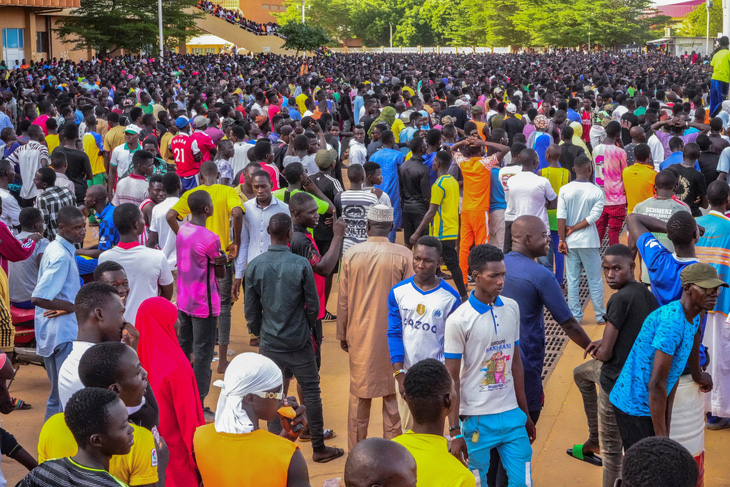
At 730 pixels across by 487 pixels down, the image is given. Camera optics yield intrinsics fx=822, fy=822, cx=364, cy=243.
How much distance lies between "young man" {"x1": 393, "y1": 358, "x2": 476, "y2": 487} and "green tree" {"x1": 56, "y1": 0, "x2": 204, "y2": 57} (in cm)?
4554

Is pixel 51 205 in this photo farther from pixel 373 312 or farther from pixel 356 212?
pixel 373 312

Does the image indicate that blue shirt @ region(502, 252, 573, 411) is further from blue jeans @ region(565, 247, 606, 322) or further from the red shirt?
the red shirt

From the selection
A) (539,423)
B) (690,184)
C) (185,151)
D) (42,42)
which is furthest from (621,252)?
(42,42)

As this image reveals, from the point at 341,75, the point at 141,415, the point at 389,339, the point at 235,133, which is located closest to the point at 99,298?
the point at 141,415

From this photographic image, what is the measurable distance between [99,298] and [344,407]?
317 cm

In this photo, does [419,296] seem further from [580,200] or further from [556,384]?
[580,200]

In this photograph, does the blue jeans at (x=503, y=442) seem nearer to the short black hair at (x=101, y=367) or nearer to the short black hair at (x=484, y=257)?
the short black hair at (x=484, y=257)

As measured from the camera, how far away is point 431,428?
3533 millimetres

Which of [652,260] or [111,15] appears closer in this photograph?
[652,260]

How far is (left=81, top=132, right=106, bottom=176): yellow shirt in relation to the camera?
1260cm

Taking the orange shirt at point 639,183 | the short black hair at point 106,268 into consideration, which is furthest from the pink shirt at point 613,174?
the short black hair at point 106,268

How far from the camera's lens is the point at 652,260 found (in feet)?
18.6

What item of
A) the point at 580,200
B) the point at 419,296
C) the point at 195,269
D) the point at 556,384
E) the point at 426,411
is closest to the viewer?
the point at 426,411

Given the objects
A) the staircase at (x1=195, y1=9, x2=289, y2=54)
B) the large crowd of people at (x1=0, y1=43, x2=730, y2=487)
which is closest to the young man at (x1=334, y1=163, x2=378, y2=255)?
the large crowd of people at (x1=0, y1=43, x2=730, y2=487)
